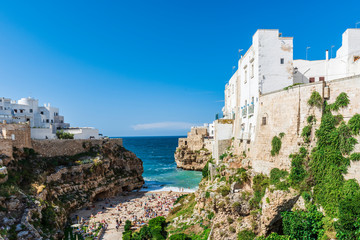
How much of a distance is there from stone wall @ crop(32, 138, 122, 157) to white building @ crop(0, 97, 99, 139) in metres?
3.51

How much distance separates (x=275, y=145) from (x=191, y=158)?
4352cm

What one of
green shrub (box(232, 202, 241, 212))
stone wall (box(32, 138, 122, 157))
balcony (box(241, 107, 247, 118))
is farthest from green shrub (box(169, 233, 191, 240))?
stone wall (box(32, 138, 122, 157))

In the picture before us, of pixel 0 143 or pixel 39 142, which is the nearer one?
pixel 0 143

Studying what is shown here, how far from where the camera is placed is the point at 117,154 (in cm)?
4297

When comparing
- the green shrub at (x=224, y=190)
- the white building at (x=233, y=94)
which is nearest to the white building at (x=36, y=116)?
the white building at (x=233, y=94)

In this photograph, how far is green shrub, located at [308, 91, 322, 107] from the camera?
15.5 meters

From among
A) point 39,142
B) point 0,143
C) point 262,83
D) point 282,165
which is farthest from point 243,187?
point 39,142

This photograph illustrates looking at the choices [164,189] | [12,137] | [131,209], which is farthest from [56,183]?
[164,189]

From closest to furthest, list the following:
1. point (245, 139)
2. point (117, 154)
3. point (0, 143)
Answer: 1. point (245, 139)
2. point (0, 143)
3. point (117, 154)

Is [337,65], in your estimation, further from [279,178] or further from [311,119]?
[279,178]

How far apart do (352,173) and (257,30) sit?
14933 mm

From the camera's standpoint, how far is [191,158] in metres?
60.5

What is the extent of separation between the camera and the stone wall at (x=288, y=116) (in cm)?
1437

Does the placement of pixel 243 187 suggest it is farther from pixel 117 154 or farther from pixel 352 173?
pixel 117 154
